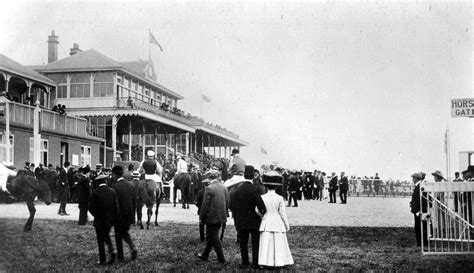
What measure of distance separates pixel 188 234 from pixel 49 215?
A: 604cm

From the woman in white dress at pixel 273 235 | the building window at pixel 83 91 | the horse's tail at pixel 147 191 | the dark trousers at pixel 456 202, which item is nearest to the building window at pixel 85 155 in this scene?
the building window at pixel 83 91

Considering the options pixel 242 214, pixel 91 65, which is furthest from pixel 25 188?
pixel 91 65

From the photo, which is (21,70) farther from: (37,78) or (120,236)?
(120,236)

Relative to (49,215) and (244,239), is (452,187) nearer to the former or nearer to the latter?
(244,239)

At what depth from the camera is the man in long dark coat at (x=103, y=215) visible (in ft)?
29.8

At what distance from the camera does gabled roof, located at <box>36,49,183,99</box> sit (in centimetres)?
2147

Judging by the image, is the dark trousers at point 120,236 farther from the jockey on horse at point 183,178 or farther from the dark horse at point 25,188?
the jockey on horse at point 183,178

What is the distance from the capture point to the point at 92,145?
3141 cm

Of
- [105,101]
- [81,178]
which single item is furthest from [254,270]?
[105,101]

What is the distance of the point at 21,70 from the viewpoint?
2519 centimetres

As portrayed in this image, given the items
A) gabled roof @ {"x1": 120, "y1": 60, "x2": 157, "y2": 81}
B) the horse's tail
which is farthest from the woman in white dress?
gabled roof @ {"x1": 120, "y1": 60, "x2": 157, "y2": 81}

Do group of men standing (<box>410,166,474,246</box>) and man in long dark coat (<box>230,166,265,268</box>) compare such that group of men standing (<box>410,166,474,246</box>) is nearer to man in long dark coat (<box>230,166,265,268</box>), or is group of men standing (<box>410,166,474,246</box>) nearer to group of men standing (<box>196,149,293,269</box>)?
group of men standing (<box>196,149,293,269</box>)

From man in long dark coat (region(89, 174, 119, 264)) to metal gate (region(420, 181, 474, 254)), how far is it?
5.54 meters

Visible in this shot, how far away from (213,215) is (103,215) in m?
1.91
